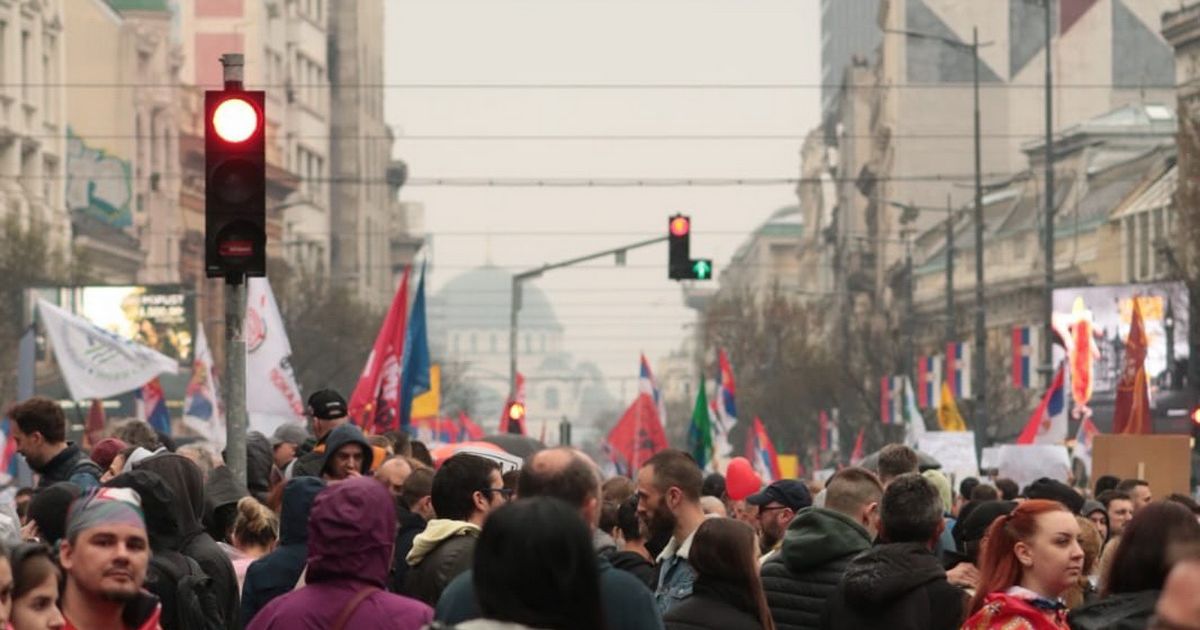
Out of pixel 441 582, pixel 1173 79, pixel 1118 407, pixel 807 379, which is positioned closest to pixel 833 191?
pixel 1173 79

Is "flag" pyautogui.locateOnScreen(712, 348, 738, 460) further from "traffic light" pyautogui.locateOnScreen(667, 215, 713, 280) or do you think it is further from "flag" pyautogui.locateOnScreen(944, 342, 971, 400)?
"flag" pyautogui.locateOnScreen(944, 342, 971, 400)

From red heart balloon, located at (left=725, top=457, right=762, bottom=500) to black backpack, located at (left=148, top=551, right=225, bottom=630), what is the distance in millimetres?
5204

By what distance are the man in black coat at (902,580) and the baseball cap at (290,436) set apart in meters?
8.00

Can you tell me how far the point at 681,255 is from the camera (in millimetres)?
36125

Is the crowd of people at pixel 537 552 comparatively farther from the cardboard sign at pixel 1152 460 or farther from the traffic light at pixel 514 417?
the traffic light at pixel 514 417

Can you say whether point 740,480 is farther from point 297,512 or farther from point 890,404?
point 890,404

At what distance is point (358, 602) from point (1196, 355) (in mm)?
51589

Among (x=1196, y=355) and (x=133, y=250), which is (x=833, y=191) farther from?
(x=1196, y=355)

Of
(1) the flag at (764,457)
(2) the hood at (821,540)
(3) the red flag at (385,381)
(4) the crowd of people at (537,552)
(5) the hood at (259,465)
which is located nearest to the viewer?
(4) the crowd of people at (537,552)

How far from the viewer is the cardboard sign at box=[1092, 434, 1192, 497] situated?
78.3 ft

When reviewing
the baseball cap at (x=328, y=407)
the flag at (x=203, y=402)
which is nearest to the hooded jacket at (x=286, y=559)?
the baseball cap at (x=328, y=407)

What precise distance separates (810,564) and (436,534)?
1283mm

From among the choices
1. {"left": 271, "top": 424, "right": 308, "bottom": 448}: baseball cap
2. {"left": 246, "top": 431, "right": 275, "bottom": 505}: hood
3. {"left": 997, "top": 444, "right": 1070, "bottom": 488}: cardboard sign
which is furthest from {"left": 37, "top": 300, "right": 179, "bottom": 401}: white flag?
{"left": 246, "top": 431, "right": 275, "bottom": 505}: hood

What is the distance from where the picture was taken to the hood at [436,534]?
974cm
